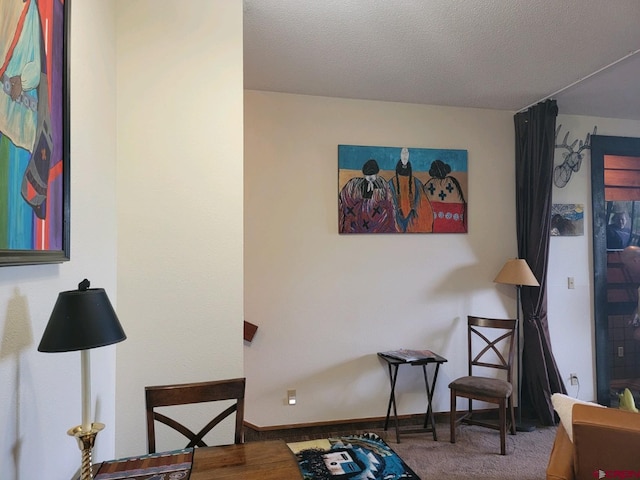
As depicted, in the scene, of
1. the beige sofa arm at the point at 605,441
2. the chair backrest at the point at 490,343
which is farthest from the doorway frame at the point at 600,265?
the beige sofa arm at the point at 605,441

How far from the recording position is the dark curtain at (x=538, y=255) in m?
3.46

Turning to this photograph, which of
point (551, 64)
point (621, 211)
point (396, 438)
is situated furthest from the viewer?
point (621, 211)

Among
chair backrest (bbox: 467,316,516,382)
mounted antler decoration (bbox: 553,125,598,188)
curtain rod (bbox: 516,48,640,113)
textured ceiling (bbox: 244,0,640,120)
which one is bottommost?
chair backrest (bbox: 467,316,516,382)

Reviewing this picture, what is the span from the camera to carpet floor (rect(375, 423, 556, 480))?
8.75 feet

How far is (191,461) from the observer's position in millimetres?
1305

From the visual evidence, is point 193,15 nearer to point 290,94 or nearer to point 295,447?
point 290,94

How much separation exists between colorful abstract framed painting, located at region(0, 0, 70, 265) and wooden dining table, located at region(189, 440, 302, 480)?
0.81 metres

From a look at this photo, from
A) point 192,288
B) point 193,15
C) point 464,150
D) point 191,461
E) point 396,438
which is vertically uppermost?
point 193,15

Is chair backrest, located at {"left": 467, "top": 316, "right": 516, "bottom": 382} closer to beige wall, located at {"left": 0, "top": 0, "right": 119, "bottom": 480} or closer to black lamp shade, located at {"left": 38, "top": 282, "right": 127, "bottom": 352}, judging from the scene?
beige wall, located at {"left": 0, "top": 0, "right": 119, "bottom": 480}

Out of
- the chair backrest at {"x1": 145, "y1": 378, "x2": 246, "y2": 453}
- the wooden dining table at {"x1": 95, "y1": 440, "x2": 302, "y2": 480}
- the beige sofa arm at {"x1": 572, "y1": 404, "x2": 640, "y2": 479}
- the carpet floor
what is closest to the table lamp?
the wooden dining table at {"x1": 95, "y1": 440, "x2": 302, "y2": 480}

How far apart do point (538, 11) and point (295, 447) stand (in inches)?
130

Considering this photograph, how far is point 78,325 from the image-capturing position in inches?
38.0

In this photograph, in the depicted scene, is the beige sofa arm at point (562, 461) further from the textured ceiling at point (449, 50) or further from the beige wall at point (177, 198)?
the textured ceiling at point (449, 50)

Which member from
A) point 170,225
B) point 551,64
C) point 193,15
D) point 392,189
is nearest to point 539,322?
point 392,189
